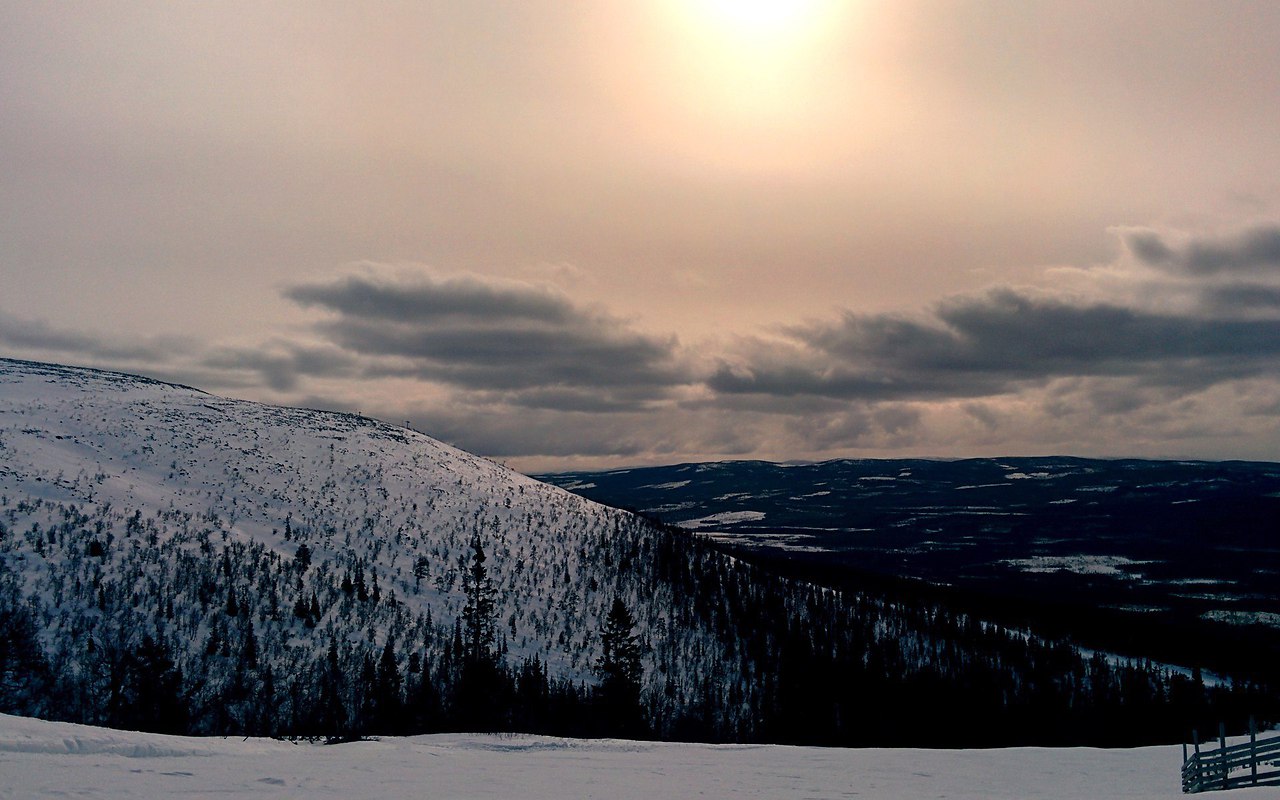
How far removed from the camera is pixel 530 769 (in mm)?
27438

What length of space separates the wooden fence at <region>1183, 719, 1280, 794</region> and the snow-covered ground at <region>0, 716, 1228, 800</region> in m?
1.09

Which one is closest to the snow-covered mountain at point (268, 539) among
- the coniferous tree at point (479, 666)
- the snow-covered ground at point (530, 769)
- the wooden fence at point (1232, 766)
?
the coniferous tree at point (479, 666)

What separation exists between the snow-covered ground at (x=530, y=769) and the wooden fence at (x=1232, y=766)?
3.59ft

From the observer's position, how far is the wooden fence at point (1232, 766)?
26.7m

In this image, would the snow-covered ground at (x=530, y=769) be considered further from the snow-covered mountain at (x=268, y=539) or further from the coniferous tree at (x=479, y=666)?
the snow-covered mountain at (x=268, y=539)

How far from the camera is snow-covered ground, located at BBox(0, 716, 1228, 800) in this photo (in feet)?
70.6

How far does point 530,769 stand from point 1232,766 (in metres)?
22.7

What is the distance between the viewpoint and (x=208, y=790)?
20.7m

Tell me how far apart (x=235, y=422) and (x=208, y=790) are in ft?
605

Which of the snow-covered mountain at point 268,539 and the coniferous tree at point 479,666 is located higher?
→ the snow-covered mountain at point 268,539

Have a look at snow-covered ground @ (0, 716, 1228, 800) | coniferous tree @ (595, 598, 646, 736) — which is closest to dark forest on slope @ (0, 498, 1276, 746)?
coniferous tree @ (595, 598, 646, 736)

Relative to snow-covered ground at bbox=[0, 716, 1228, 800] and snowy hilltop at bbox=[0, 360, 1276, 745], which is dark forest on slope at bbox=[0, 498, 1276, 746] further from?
snow-covered ground at bbox=[0, 716, 1228, 800]

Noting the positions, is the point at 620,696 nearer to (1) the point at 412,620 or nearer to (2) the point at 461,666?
(2) the point at 461,666

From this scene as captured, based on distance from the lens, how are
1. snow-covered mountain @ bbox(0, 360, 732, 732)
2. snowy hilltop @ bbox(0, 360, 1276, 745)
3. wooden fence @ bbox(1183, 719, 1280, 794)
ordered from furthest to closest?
snow-covered mountain @ bbox(0, 360, 732, 732)
snowy hilltop @ bbox(0, 360, 1276, 745)
wooden fence @ bbox(1183, 719, 1280, 794)
